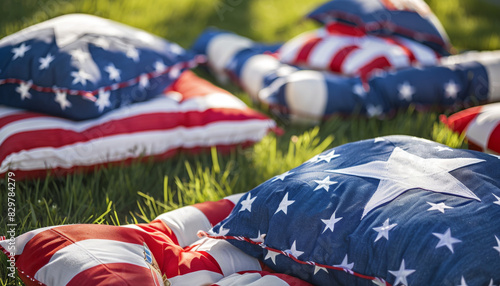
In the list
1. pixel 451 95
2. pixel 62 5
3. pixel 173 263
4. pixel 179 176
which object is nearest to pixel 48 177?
pixel 179 176

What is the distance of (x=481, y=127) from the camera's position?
1.44 m

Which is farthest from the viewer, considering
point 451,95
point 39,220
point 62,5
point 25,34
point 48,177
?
point 62,5

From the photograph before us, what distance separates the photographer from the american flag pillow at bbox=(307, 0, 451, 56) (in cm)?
210

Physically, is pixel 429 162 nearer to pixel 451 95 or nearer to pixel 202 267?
pixel 202 267

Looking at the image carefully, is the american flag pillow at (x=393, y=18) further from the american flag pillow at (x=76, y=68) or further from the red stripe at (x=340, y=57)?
the american flag pillow at (x=76, y=68)

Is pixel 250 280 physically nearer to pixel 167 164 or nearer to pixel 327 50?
pixel 167 164

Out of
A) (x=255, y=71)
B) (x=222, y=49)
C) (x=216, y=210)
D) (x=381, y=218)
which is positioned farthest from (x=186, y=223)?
(x=222, y=49)

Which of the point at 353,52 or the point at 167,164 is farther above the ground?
the point at 353,52

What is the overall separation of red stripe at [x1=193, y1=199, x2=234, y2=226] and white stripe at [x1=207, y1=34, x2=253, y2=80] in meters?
1.25

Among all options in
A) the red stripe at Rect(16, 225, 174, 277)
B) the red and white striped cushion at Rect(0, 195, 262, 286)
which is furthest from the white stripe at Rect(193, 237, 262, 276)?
the red stripe at Rect(16, 225, 174, 277)

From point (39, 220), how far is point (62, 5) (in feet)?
4.49

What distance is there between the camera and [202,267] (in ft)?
2.97

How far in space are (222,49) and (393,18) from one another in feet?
2.57

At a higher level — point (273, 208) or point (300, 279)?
point (273, 208)
